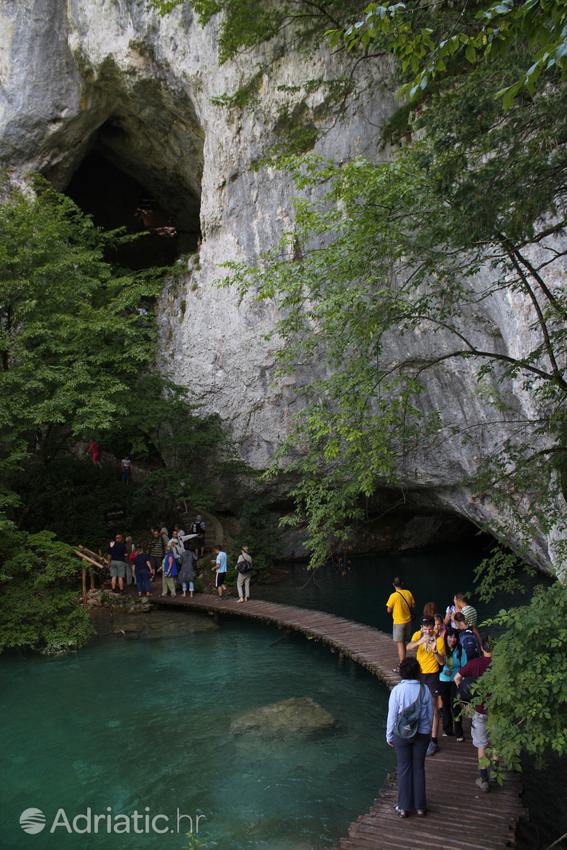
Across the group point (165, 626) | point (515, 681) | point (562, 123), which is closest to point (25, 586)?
point (165, 626)

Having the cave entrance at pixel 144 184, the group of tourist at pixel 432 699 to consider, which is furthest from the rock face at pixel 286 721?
the cave entrance at pixel 144 184

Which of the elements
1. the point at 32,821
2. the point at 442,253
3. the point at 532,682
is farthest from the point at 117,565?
the point at 532,682

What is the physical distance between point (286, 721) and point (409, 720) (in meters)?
4.18

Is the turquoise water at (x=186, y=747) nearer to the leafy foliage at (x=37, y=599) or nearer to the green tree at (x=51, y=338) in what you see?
the leafy foliage at (x=37, y=599)

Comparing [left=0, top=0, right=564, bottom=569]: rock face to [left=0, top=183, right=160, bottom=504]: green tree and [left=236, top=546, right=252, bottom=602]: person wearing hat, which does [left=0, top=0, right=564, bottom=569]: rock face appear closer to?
[left=0, top=183, right=160, bottom=504]: green tree

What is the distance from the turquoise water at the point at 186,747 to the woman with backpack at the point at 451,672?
A: 1195 millimetres

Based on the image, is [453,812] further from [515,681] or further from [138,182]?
[138,182]

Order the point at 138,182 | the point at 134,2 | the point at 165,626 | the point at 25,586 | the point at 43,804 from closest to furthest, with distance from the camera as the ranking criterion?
the point at 43,804 < the point at 25,586 < the point at 165,626 < the point at 134,2 < the point at 138,182

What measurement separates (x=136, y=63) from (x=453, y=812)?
73.5 ft

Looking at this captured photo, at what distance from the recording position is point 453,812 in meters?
6.46

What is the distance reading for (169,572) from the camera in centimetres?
1634

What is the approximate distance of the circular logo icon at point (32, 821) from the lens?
730 cm

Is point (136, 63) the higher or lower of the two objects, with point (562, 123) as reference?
higher

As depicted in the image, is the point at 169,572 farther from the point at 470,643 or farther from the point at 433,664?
the point at 470,643
